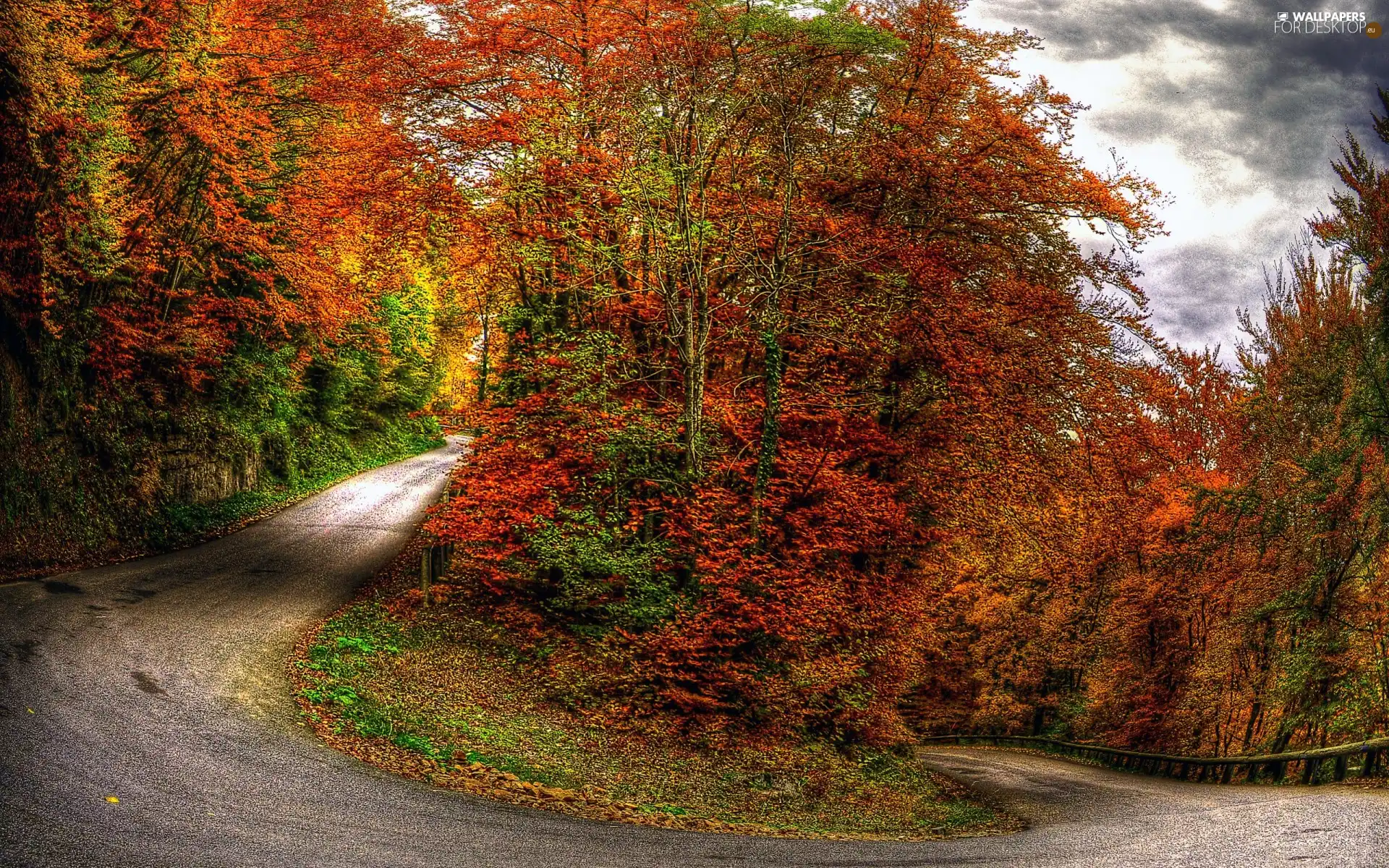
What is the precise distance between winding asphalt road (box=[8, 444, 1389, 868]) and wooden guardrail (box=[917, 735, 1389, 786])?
68 cm

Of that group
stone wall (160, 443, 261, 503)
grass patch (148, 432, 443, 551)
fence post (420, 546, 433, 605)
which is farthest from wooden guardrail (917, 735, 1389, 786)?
stone wall (160, 443, 261, 503)

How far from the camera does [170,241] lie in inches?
752

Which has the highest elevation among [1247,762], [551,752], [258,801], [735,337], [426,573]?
[735,337]

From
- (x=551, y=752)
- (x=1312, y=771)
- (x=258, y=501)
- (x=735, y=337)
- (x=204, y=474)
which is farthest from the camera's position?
(x=258, y=501)

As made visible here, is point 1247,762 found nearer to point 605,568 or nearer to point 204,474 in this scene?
point 605,568

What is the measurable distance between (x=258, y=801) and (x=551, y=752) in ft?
14.2

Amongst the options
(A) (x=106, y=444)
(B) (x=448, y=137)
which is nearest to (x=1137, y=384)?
(B) (x=448, y=137)

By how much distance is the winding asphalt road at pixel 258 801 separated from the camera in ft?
21.1

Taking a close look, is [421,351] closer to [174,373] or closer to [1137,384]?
[174,373]

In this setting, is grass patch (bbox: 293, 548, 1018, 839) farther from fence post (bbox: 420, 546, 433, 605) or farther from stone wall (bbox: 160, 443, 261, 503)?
stone wall (bbox: 160, 443, 261, 503)

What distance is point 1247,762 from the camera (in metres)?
14.3

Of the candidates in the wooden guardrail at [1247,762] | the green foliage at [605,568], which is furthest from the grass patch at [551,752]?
the wooden guardrail at [1247,762]

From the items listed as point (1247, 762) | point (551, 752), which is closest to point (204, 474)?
point (551, 752)

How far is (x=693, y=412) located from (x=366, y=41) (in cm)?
1273
